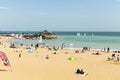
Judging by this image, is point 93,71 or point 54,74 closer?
point 54,74

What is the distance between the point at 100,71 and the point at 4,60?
7.78 meters

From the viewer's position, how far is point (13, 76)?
18.8m

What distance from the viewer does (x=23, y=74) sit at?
1983 centimetres

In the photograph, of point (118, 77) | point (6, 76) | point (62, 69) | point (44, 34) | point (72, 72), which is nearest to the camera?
point (6, 76)

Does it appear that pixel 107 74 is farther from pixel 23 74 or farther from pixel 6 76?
pixel 6 76

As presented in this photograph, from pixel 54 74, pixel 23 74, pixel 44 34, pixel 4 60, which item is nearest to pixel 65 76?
pixel 54 74

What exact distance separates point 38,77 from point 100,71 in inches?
229

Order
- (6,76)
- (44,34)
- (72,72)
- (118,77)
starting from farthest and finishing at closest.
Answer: (44,34)
(72,72)
(118,77)
(6,76)

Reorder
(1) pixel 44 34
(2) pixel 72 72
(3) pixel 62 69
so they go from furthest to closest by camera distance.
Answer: (1) pixel 44 34 → (3) pixel 62 69 → (2) pixel 72 72

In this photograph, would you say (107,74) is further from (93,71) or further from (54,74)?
(54,74)

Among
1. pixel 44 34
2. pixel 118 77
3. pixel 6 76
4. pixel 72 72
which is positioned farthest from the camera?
pixel 44 34

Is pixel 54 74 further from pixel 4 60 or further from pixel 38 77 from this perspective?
pixel 4 60

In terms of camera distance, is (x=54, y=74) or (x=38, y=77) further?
(x=54, y=74)

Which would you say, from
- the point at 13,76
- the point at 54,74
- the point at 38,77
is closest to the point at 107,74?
the point at 54,74
